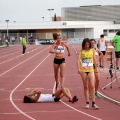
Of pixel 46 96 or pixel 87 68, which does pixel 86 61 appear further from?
pixel 46 96

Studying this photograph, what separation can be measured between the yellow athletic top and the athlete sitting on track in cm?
118

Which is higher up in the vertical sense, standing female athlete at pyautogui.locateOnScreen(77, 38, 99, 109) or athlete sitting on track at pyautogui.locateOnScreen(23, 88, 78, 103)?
standing female athlete at pyautogui.locateOnScreen(77, 38, 99, 109)

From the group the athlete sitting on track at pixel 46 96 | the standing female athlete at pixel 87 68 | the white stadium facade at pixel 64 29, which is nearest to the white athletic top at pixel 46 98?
the athlete sitting on track at pixel 46 96

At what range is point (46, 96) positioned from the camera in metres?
12.5

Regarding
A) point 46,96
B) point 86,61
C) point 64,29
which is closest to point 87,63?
point 86,61

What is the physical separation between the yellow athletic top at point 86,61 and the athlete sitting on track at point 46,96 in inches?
46.5

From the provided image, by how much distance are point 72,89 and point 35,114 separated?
15.7ft

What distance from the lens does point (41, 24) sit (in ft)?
310

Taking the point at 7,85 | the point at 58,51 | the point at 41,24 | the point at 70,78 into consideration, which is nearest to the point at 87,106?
the point at 58,51

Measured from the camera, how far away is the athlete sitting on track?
12227 millimetres

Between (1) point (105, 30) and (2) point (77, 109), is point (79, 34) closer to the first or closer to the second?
(1) point (105, 30)

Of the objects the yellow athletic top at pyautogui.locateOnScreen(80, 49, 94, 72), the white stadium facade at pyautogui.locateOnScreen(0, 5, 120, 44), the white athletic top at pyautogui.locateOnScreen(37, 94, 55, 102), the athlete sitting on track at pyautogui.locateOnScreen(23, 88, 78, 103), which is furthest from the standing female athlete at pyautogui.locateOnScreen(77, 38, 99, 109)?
the white stadium facade at pyautogui.locateOnScreen(0, 5, 120, 44)

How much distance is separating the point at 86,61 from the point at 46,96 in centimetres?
180

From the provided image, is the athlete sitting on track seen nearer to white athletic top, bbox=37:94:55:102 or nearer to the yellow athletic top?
white athletic top, bbox=37:94:55:102
